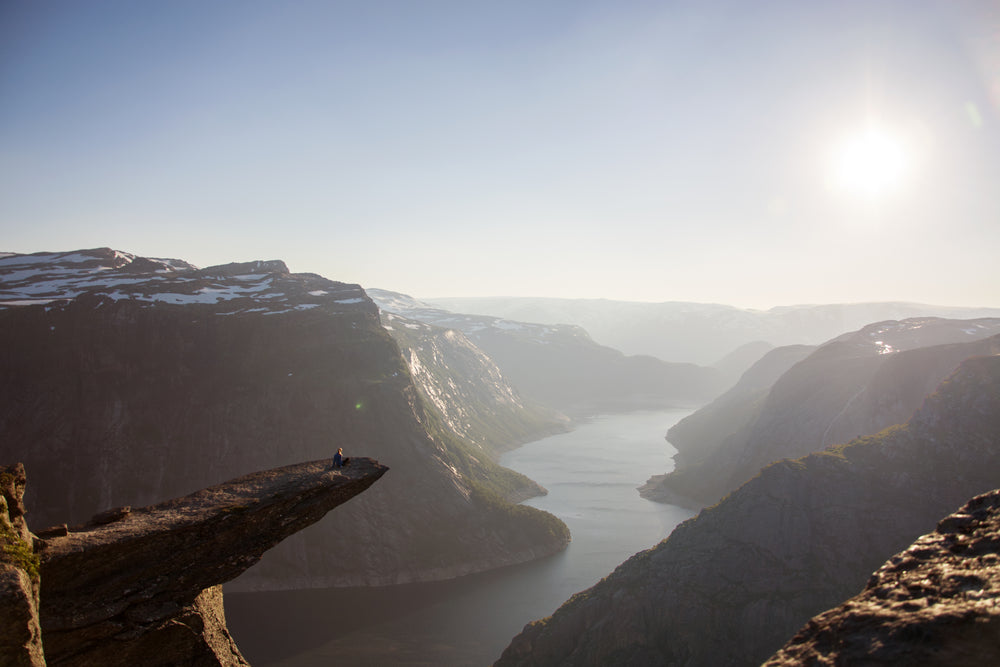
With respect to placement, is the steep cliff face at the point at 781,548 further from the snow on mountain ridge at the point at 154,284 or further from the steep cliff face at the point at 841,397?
the snow on mountain ridge at the point at 154,284

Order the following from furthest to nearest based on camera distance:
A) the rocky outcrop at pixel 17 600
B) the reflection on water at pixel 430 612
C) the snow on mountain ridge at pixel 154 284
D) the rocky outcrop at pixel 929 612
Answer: the snow on mountain ridge at pixel 154 284, the reflection on water at pixel 430 612, the rocky outcrop at pixel 17 600, the rocky outcrop at pixel 929 612

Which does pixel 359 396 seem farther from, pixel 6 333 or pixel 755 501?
pixel 755 501

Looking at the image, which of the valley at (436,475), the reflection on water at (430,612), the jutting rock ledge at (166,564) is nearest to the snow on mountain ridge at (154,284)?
the valley at (436,475)

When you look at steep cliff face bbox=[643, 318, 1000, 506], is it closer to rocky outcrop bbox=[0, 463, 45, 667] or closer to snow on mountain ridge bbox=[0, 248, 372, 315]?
snow on mountain ridge bbox=[0, 248, 372, 315]

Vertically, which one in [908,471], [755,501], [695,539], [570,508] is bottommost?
[570,508]

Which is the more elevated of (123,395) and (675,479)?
(123,395)

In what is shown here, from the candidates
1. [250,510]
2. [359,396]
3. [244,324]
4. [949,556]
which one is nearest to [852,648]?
[949,556]
